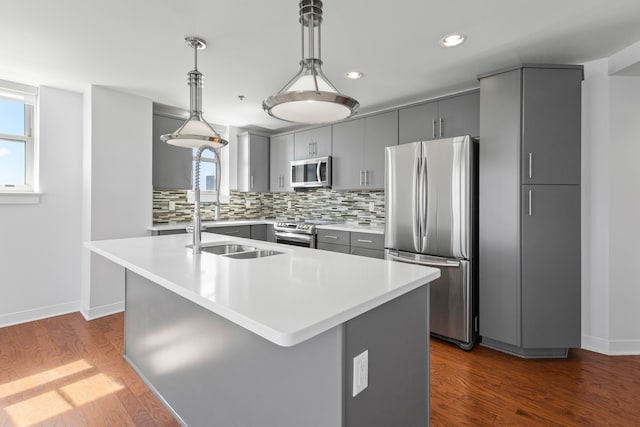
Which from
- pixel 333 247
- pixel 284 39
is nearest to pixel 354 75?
pixel 284 39

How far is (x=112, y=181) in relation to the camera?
3439mm

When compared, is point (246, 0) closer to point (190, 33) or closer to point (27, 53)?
point (190, 33)

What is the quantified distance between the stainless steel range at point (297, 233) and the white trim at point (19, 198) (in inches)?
103

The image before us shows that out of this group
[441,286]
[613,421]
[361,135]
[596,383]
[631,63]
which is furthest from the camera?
[361,135]

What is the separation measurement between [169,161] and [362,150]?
241cm

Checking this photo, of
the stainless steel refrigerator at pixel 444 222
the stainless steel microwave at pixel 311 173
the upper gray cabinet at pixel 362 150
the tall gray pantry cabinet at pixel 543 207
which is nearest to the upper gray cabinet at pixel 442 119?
the upper gray cabinet at pixel 362 150

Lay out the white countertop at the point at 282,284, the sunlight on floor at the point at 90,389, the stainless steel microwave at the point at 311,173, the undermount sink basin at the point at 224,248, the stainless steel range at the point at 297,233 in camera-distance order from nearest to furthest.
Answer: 1. the white countertop at the point at 282,284
2. the sunlight on floor at the point at 90,389
3. the undermount sink basin at the point at 224,248
4. the stainless steel range at the point at 297,233
5. the stainless steel microwave at the point at 311,173

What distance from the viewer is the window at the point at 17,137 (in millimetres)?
3195

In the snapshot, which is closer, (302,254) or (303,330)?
(303,330)

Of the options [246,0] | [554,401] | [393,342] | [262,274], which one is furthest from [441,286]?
[246,0]

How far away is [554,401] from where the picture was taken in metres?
1.99

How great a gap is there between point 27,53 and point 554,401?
451 centimetres

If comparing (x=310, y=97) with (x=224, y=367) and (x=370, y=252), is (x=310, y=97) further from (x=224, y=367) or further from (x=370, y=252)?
(x=370, y=252)

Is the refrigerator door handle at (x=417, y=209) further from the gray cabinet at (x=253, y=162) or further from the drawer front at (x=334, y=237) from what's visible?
the gray cabinet at (x=253, y=162)
